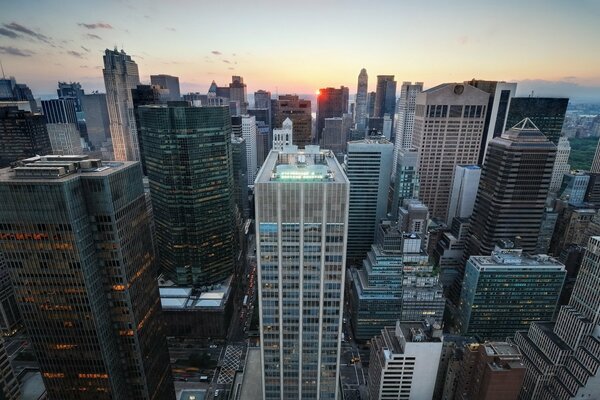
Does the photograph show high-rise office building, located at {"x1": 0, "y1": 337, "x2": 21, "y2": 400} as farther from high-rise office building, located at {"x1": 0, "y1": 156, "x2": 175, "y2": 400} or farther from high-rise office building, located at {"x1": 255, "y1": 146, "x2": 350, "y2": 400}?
high-rise office building, located at {"x1": 255, "y1": 146, "x2": 350, "y2": 400}

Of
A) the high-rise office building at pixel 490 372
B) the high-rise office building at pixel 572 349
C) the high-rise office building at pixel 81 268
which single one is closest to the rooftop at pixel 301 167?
the high-rise office building at pixel 81 268

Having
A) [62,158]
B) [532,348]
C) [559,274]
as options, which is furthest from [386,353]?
[62,158]

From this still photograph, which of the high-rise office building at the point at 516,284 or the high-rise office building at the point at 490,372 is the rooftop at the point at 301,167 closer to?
the high-rise office building at the point at 490,372

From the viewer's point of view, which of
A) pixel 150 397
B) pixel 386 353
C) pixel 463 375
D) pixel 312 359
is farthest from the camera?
pixel 463 375

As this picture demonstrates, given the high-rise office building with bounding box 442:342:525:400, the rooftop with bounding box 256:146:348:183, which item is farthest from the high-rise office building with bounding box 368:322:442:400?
the rooftop with bounding box 256:146:348:183

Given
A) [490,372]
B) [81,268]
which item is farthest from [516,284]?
[81,268]

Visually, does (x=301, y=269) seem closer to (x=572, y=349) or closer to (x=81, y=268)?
(x=81, y=268)

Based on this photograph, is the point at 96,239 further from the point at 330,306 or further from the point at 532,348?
the point at 532,348
